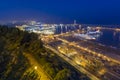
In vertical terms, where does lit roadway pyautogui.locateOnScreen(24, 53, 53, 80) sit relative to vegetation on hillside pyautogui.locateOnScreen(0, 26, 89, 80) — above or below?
below

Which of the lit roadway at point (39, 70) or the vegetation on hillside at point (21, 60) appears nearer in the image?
the vegetation on hillside at point (21, 60)

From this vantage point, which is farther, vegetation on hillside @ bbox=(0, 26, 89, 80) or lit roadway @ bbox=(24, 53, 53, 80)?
lit roadway @ bbox=(24, 53, 53, 80)

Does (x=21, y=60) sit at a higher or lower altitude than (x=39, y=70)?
higher

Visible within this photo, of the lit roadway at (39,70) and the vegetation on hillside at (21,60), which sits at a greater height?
the vegetation on hillside at (21,60)

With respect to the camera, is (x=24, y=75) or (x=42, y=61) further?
(x=42, y=61)

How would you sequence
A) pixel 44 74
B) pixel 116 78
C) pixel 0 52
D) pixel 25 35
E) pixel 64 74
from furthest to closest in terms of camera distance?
pixel 116 78, pixel 25 35, pixel 44 74, pixel 64 74, pixel 0 52

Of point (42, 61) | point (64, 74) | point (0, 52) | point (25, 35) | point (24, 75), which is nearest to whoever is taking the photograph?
point (0, 52)

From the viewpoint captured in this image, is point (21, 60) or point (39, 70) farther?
point (39, 70)

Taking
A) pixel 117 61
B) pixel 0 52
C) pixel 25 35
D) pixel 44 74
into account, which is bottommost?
pixel 117 61

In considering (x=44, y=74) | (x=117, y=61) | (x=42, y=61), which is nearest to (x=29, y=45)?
(x=42, y=61)

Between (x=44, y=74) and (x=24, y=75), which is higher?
(x=24, y=75)

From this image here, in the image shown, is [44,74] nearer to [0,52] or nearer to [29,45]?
[29,45]
